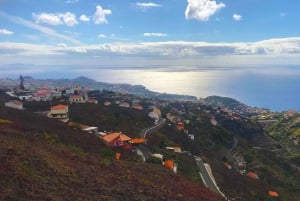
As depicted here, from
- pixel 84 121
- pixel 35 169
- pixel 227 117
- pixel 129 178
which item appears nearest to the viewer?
pixel 35 169

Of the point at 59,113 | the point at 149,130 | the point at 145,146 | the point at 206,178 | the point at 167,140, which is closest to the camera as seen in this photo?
the point at 206,178

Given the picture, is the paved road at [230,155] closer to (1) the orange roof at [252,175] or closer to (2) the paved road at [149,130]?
(1) the orange roof at [252,175]

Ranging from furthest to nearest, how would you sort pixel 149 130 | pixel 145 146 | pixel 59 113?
pixel 149 130
pixel 59 113
pixel 145 146

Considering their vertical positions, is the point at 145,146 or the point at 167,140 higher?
the point at 145,146

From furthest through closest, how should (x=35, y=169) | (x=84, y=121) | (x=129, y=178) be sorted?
(x=84, y=121), (x=129, y=178), (x=35, y=169)

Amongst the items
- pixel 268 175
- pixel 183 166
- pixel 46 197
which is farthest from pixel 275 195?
pixel 46 197

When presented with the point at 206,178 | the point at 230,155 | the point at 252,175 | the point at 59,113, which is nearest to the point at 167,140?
the point at 252,175

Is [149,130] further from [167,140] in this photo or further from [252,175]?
[252,175]

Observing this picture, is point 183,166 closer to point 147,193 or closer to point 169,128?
point 147,193
